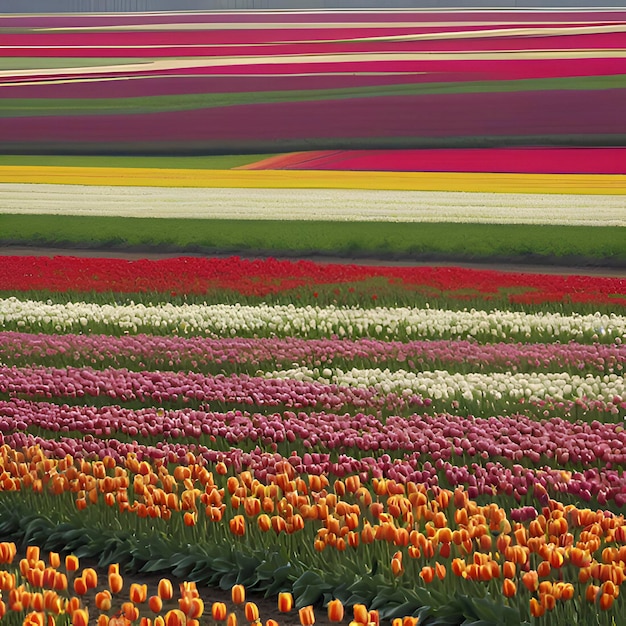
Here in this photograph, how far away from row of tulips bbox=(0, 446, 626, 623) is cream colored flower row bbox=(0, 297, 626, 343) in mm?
6091

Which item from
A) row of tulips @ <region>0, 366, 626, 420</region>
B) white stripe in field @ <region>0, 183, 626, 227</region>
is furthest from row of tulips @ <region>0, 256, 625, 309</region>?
white stripe in field @ <region>0, 183, 626, 227</region>

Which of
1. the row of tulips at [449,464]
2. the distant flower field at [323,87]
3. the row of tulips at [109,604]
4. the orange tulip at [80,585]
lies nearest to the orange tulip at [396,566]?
the row of tulips at [109,604]

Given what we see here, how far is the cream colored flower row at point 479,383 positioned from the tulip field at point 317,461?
4 centimetres

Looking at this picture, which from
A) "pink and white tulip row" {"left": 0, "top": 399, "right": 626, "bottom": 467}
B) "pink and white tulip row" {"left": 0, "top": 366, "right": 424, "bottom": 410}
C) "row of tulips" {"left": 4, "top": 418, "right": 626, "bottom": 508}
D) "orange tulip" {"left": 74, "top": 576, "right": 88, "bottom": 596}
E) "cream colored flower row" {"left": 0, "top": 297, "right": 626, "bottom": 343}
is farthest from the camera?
"cream colored flower row" {"left": 0, "top": 297, "right": 626, "bottom": 343}

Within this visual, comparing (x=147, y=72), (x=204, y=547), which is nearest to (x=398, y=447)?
(x=204, y=547)

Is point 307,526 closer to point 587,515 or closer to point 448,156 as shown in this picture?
point 587,515

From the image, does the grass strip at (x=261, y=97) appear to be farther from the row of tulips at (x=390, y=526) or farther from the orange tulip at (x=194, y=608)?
the orange tulip at (x=194, y=608)

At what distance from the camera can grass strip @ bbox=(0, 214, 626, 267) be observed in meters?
22.0

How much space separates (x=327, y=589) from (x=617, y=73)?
94.6 ft

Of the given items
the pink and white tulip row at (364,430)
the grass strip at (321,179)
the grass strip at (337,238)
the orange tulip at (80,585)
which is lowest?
the grass strip at (337,238)

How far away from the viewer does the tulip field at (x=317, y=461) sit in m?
5.71

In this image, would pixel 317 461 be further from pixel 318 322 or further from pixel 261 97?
pixel 261 97

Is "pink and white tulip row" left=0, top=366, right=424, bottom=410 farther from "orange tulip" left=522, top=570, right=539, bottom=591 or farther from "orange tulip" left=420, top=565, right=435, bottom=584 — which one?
"orange tulip" left=522, top=570, right=539, bottom=591

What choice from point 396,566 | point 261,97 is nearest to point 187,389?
point 396,566
